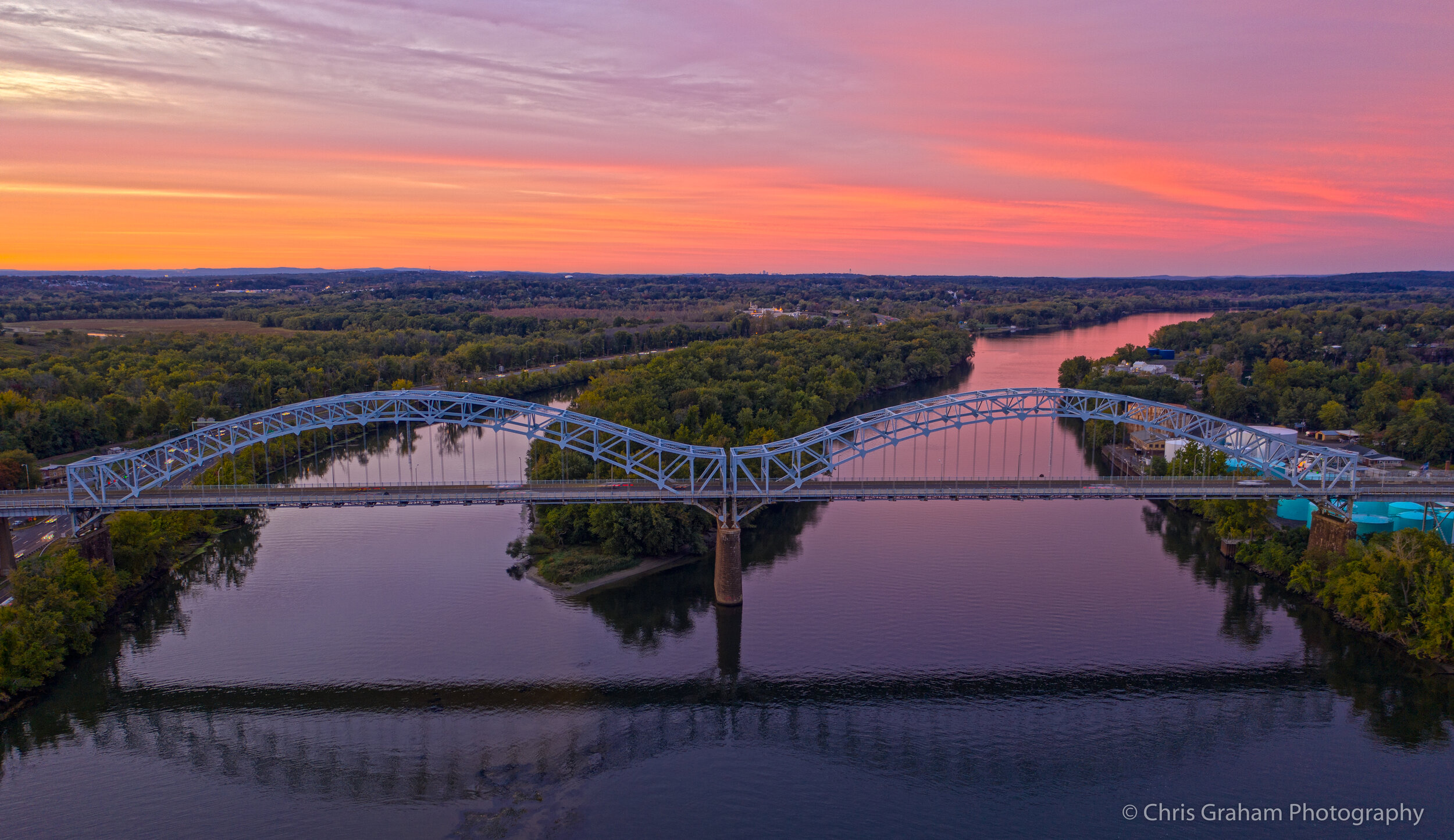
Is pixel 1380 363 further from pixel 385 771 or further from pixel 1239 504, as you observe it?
pixel 385 771

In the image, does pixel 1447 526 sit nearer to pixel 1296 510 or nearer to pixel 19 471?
pixel 1296 510

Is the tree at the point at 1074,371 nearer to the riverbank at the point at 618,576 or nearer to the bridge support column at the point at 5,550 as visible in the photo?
the riverbank at the point at 618,576

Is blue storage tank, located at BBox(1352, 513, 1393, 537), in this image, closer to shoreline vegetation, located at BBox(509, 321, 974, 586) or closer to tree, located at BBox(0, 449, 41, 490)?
shoreline vegetation, located at BBox(509, 321, 974, 586)

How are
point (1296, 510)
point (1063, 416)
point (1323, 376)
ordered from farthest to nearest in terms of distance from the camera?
point (1323, 376)
point (1296, 510)
point (1063, 416)

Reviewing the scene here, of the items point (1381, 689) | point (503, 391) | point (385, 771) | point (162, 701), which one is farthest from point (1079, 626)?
point (503, 391)

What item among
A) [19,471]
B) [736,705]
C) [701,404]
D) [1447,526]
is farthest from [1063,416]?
[19,471]

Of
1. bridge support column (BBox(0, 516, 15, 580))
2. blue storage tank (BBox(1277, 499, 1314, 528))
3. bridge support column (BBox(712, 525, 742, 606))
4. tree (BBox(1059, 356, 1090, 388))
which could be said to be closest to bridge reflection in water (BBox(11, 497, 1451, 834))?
bridge support column (BBox(712, 525, 742, 606))
